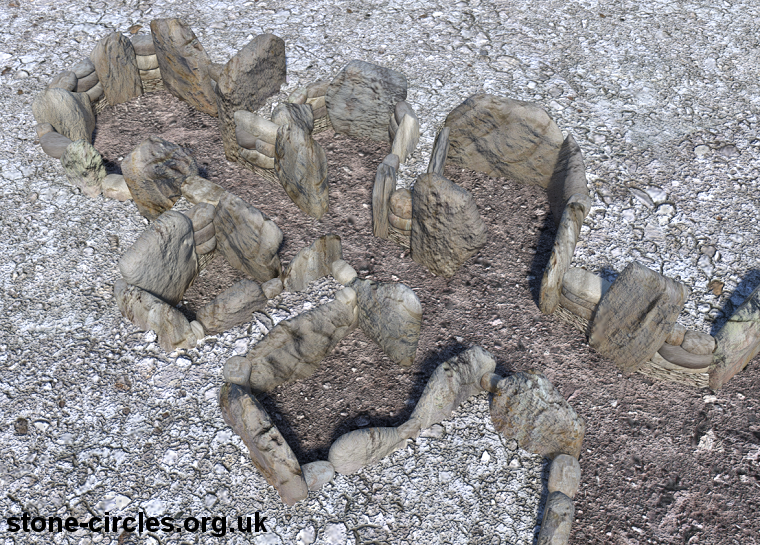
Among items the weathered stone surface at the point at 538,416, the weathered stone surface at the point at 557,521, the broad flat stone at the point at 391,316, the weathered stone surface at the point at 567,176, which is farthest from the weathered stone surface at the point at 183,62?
the weathered stone surface at the point at 557,521

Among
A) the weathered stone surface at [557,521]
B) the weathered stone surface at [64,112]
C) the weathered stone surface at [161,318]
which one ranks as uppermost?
the weathered stone surface at [64,112]

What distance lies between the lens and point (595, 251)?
14.9ft

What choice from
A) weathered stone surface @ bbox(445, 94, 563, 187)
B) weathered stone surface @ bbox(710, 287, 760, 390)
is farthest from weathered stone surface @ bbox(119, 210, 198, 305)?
weathered stone surface @ bbox(710, 287, 760, 390)

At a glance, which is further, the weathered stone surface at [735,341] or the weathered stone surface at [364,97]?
the weathered stone surface at [364,97]

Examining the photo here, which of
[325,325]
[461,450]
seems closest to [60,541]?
[325,325]

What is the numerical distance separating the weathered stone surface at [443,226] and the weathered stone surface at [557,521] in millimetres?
1567

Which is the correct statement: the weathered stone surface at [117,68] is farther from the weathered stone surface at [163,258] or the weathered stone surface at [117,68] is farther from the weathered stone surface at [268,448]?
the weathered stone surface at [268,448]

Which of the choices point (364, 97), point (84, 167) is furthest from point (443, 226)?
point (84, 167)

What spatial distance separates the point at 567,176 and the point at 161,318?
2.66 meters

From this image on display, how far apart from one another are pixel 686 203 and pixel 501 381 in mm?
2198

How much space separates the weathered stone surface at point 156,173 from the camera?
451cm

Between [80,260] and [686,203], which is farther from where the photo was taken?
[686,203]

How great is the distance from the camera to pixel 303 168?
4543 millimetres

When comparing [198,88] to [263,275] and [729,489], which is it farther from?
[729,489]
